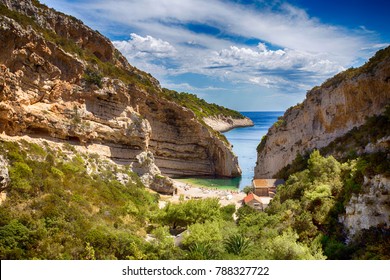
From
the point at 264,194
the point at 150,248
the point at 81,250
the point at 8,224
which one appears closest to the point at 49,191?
the point at 8,224

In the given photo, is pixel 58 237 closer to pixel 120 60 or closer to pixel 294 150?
pixel 294 150

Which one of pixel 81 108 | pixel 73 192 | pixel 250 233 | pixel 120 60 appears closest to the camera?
pixel 250 233

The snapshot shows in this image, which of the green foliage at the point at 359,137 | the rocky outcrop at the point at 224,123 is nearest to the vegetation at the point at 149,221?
the green foliage at the point at 359,137

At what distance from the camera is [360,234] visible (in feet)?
46.4

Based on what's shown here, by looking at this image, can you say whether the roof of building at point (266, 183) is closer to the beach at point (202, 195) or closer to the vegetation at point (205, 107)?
the beach at point (202, 195)

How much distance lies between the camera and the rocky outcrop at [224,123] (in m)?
96.6

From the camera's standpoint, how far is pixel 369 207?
14477 mm

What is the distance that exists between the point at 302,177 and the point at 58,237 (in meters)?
17.3

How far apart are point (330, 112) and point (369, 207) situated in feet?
59.8

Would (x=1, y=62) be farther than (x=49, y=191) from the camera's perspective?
Yes

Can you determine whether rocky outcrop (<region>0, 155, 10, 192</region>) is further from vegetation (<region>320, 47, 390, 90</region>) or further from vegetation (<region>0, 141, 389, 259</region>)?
vegetation (<region>320, 47, 390, 90</region>)

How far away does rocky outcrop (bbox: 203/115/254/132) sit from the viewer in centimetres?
9662

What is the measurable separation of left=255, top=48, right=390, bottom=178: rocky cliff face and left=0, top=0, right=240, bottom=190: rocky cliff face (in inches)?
365

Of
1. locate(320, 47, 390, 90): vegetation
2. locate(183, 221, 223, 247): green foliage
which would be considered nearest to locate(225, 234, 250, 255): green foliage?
locate(183, 221, 223, 247): green foliage
